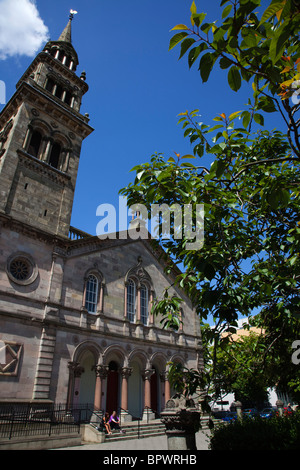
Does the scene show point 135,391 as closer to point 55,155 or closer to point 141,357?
point 141,357

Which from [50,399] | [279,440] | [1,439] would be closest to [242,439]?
[279,440]

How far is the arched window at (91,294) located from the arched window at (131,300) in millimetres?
3009

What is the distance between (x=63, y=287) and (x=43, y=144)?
11.1 m

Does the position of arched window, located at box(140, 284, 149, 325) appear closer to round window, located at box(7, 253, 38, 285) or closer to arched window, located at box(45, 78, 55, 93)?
round window, located at box(7, 253, 38, 285)

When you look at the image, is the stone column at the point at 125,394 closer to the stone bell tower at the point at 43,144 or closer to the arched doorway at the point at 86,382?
the arched doorway at the point at 86,382

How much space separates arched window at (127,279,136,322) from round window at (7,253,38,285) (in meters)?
7.71

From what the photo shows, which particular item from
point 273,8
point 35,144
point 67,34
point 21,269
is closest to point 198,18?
point 273,8

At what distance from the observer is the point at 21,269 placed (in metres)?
17.3

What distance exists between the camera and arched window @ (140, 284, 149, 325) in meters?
23.3

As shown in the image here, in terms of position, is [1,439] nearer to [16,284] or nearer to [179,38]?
[16,284]

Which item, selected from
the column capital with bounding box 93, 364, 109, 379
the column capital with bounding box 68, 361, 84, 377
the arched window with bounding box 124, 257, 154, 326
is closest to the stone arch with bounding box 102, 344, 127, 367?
the column capital with bounding box 93, 364, 109, 379

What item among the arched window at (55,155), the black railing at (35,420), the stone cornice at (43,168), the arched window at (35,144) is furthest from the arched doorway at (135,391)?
the arched window at (35,144)

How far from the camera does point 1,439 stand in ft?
37.6

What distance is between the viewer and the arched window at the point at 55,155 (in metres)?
23.0
